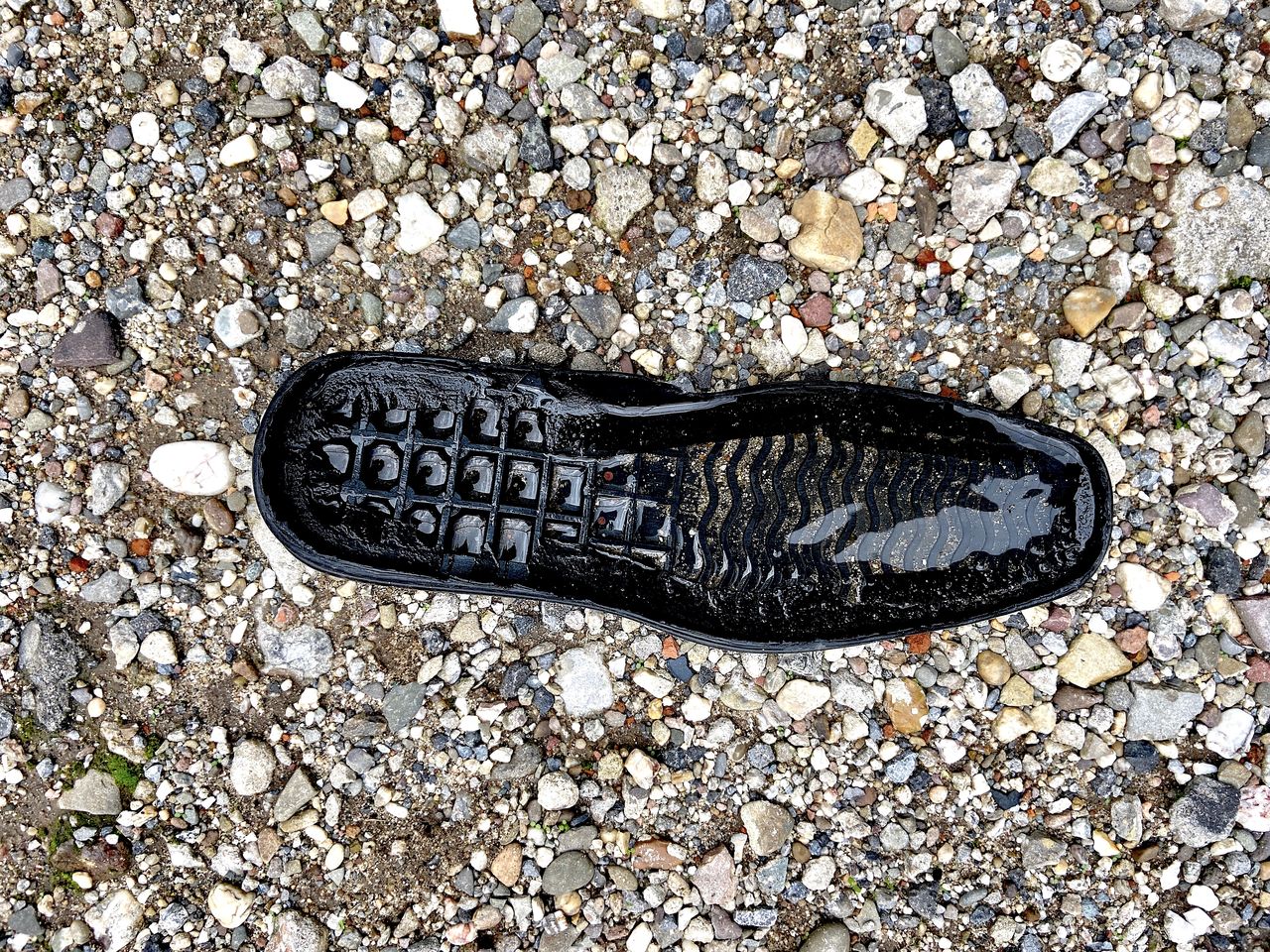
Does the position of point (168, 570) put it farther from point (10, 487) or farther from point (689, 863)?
point (689, 863)

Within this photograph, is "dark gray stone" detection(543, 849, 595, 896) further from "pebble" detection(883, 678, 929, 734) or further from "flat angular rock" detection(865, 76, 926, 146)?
"flat angular rock" detection(865, 76, 926, 146)

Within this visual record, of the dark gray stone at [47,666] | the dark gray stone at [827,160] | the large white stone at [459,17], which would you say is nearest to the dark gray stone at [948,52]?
the dark gray stone at [827,160]

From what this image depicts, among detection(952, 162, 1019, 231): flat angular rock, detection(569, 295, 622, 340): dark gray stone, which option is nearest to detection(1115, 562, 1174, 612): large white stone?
detection(952, 162, 1019, 231): flat angular rock

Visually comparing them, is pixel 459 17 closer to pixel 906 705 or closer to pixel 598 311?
pixel 598 311

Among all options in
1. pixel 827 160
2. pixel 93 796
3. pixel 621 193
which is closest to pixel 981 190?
pixel 827 160

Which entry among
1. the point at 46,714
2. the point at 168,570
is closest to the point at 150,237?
the point at 168,570

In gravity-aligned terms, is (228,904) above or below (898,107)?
below

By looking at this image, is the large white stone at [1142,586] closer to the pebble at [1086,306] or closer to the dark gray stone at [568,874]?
the pebble at [1086,306]
